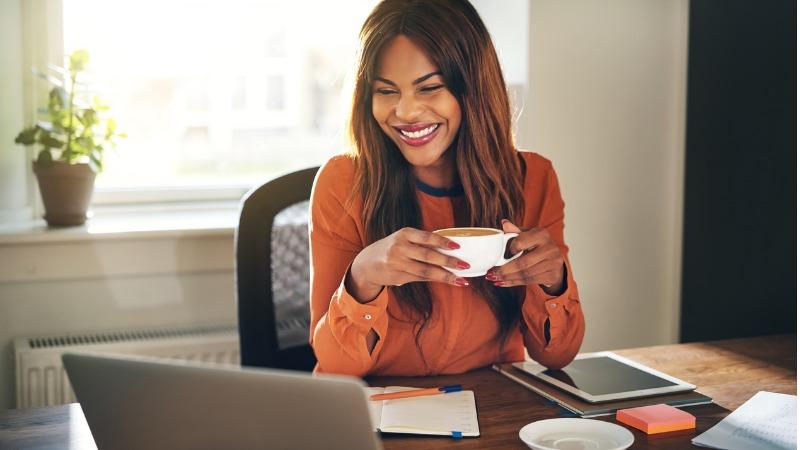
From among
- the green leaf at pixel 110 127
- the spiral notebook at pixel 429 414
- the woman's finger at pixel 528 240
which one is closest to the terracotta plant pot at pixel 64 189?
the green leaf at pixel 110 127

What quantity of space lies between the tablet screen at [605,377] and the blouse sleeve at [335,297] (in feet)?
0.90

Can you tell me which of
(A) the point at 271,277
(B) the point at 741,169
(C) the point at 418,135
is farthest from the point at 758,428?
(B) the point at 741,169

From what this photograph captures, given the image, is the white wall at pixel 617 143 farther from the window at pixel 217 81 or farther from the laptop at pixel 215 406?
the laptop at pixel 215 406

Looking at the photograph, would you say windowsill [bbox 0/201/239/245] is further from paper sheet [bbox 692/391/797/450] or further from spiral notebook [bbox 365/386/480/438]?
paper sheet [bbox 692/391/797/450]

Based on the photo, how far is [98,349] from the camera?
215 centimetres

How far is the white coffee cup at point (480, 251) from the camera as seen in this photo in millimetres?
1142

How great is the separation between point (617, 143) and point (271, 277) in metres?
1.19

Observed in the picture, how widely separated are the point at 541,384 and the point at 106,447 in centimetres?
66

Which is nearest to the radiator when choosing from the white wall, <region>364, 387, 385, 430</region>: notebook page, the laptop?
the white wall

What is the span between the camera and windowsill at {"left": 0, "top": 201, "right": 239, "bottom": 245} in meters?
2.11

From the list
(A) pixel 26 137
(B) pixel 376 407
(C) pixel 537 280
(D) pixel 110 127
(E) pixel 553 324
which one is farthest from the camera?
(D) pixel 110 127

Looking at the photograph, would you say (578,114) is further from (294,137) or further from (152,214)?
(152,214)

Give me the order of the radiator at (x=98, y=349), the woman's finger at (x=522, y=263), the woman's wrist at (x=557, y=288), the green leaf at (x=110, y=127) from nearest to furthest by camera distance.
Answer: the woman's finger at (x=522, y=263)
the woman's wrist at (x=557, y=288)
the radiator at (x=98, y=349)
the green leaf at (x=110, y=127)

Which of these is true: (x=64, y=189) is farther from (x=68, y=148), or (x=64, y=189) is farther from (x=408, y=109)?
(x=408, y=109)
